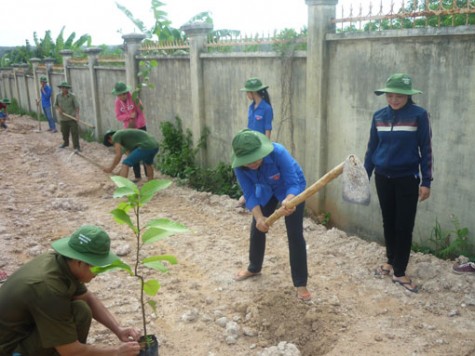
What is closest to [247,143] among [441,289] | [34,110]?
[441,289]

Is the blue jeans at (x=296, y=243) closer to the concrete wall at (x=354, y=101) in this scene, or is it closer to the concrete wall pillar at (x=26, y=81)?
the concrete wall at (x=354, y=101)

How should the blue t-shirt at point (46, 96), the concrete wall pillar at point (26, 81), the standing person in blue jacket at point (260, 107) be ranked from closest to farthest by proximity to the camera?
the standing person in blue jacket at point (260, 107) → the blue t-shirt at point (46, 96) → the concrete wall pillar at point (26, 81)

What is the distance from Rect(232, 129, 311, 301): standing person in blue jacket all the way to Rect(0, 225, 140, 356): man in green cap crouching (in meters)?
1.29

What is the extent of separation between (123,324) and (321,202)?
2.85 m

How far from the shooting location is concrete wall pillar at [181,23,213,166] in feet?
24.7

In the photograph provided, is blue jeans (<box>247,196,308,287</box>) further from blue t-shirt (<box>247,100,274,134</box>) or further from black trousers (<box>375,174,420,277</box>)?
blue t-shirt (<box>247,100,274,134</box>)

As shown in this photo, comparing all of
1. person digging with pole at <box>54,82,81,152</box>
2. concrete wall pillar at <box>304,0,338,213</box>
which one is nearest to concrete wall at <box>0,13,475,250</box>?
concrete wall pillar at <box>304,0,338,213</box>

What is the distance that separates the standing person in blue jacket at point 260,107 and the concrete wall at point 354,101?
33 centimetres

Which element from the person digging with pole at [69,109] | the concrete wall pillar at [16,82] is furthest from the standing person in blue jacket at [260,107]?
the concrete wall pillar at [16,82]

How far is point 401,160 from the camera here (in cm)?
396

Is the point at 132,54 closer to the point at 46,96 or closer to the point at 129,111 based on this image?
the point at 129,111

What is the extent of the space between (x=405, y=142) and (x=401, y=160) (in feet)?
0.47

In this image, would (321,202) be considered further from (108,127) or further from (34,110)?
(34,110)

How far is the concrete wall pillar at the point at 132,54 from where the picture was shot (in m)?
9.53
